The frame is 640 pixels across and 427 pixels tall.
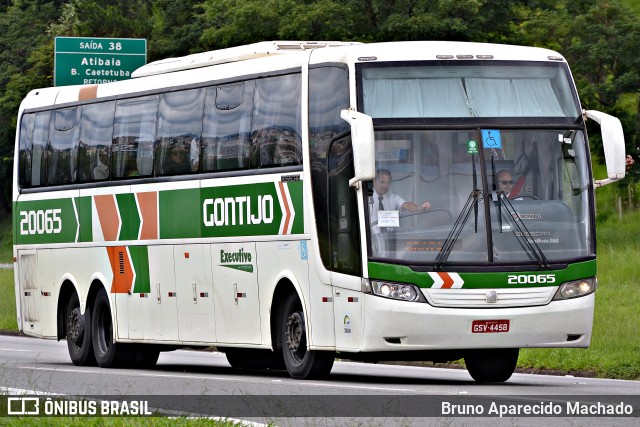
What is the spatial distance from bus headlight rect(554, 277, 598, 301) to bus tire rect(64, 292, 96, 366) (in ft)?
29.7

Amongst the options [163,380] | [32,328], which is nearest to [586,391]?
[163,380]

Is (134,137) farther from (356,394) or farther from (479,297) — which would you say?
(356,394)

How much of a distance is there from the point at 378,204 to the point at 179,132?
499 centimetres

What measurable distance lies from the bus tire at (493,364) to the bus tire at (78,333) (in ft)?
23.9

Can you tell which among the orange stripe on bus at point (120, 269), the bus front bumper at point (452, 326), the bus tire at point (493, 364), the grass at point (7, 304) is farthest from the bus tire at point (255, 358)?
the grass at point (7, 304)

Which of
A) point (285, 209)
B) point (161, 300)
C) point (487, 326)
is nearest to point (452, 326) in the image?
point (487, 326)

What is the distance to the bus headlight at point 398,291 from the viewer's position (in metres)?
16.9

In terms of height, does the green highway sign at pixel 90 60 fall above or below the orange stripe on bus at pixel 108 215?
above

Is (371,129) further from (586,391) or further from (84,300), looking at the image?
(84,300)

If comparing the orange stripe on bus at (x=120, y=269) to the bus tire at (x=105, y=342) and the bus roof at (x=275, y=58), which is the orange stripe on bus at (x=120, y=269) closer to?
the bus tire at (x=105, y=342)

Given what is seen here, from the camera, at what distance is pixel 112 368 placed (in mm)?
23484

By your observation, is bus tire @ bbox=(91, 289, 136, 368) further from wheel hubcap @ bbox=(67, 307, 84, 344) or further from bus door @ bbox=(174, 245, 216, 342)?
bus door @ bbox=(174, 245, 216, 342)

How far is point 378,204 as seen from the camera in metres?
17.2

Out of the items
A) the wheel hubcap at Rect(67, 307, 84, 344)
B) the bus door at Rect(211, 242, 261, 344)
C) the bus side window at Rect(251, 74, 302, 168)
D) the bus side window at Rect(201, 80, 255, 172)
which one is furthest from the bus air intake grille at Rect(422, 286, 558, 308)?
the wheel hubcap at Rect(67, 307, 84, 344)
